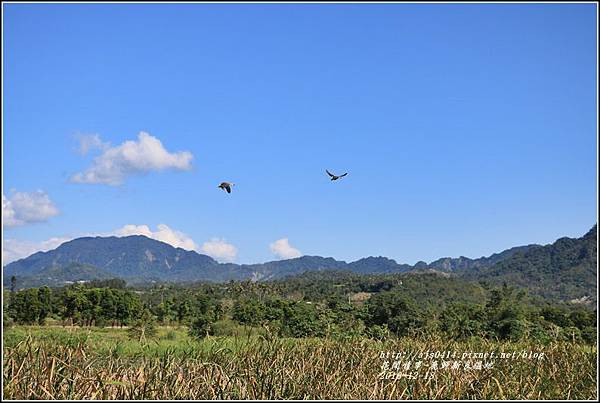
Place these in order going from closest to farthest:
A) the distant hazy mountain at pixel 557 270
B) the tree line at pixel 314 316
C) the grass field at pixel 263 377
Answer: the grass field at pixel 263 377 → the tree line at pixel 314 316 → the distant hazy mountain at pixel 557 270

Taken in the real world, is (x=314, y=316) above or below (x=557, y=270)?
below

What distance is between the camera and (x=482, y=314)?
2394 centimetres

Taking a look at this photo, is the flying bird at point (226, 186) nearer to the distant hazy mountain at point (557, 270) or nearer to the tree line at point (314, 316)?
the tree line at point (314, 316)

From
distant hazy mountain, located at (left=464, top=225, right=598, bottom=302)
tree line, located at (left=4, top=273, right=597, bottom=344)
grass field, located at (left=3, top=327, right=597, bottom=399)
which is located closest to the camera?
grass field, located at (left=3, top=327, right=597, bottom=399)

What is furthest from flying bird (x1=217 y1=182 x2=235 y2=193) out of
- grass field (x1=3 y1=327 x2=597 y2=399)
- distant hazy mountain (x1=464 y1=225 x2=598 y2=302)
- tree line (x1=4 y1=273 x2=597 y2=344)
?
distant hazy mountain (x1=464 y1=225 x2=598 y2=302)

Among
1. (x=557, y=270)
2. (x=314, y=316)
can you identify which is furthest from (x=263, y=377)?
(x=557, y=270)

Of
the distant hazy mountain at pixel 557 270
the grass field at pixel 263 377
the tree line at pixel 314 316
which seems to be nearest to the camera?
the grass field at pixel 263 377

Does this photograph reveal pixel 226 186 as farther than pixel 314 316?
No

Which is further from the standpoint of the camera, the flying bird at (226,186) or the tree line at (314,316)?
the tree line at (314,316)

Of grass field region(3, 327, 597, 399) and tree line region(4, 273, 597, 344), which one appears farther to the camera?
tree line region(4, 273, 597, 344)

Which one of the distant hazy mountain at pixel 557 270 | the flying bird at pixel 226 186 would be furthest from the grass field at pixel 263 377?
the distant hazy mountain at pixel 557 270

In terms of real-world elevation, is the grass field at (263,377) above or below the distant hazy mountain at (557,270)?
below

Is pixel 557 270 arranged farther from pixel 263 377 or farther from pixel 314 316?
pixel 263 377

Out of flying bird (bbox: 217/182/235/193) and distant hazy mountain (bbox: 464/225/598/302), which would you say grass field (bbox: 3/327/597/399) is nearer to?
flying bird (bbox: 217/182/235/193)
